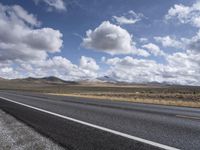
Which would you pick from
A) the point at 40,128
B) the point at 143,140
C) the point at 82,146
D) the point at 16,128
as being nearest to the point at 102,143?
the point at 82,146

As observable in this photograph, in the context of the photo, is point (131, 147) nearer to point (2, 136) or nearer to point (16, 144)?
point (16, 144)

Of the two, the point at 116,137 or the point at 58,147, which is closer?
the point at 58,147

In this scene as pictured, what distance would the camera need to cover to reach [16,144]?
18.5ft

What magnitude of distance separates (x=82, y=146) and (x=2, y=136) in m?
2.68

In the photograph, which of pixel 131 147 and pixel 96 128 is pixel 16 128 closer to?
pixel 96 128

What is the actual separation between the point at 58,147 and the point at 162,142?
2359mm

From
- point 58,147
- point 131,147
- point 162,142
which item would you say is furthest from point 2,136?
point 162,142

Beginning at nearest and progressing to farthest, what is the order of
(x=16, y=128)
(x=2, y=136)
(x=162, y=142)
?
(x=162, y=142)
(x=2, y=136)
(x=16, y=128)

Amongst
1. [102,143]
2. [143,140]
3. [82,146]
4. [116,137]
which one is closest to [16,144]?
[82,146]

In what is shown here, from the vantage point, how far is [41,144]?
5.57 metres

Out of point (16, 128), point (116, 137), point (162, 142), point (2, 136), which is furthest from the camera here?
point (16, 128)

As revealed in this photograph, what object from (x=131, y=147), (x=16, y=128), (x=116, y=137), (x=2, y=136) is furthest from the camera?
(x=16, y=128)

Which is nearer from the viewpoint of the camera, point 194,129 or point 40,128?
point 194,129

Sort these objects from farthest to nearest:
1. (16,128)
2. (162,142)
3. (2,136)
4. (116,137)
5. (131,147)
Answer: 1. (16,128)
2. (2,136)
3. (116,137)
4. (162,142)
5. (131,147)
